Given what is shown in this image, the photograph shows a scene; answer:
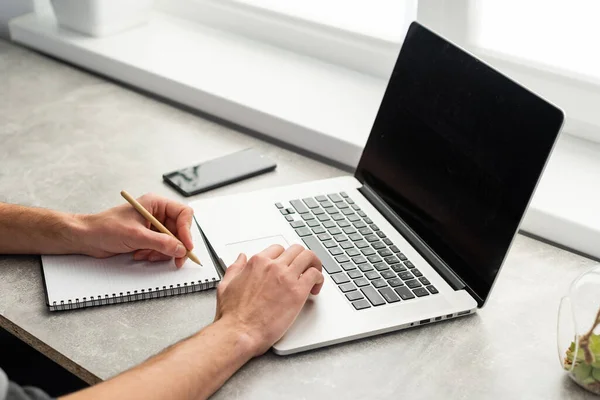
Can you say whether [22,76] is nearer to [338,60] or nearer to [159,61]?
[159,61]

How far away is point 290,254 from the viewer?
1.04 m

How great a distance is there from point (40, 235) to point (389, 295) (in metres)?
0.49

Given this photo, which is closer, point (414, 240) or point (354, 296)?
point (354, 296)

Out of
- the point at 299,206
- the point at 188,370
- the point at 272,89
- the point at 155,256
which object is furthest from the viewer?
the point at 272,89

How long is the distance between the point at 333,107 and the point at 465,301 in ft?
2.07

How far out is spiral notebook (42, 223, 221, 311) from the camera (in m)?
1.02

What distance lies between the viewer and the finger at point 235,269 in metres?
1.02

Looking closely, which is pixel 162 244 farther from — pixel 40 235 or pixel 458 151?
pixel 458 151

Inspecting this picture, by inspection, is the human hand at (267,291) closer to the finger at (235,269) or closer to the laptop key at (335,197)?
the finger at (235,269)

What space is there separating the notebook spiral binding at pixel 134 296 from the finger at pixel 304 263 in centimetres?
12

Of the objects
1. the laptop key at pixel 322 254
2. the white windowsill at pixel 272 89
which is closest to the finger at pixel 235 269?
the laptop key at pixel 322 254

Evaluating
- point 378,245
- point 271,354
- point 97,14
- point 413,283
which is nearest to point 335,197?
point 378,245

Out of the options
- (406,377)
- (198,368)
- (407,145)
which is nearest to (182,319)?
(198,368)

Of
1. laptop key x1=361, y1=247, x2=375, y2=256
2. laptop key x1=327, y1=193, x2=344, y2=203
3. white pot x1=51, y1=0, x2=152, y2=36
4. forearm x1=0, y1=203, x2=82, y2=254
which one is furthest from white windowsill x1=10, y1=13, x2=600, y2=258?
forearm x1=0, y1=203, x2=82, y2=254
